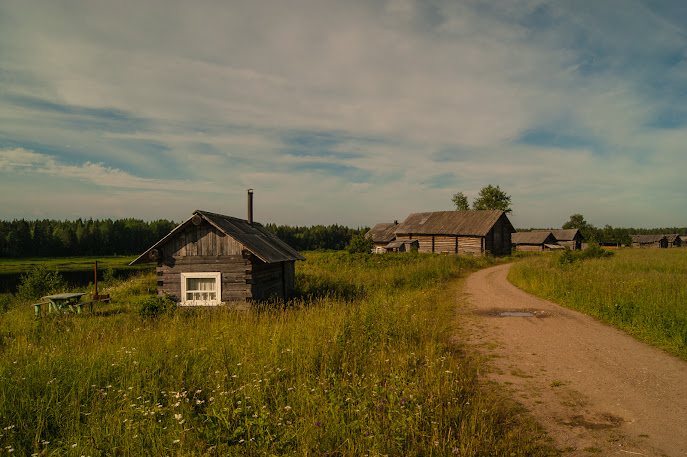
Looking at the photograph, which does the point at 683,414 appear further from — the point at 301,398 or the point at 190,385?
the point at 190,385

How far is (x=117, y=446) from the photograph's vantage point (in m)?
4.21

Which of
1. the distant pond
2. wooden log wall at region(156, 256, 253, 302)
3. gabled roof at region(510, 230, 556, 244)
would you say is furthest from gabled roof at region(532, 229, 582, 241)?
the distant pond

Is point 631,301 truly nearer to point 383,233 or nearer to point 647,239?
point 383,233

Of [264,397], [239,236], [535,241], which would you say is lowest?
[264,397]

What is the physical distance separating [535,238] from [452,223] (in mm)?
30159

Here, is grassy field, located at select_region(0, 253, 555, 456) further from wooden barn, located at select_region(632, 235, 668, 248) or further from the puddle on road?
wooden barn, located at select_region(632, 235, 668, 248)

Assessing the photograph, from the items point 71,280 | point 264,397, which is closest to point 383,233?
point 71,280

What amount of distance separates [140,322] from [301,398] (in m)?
8.71

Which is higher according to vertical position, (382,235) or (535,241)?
(382,235)

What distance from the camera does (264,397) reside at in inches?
204

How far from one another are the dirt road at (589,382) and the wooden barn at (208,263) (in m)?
7.94

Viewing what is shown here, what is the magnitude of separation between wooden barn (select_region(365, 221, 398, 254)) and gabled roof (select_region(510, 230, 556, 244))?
81.5 feet

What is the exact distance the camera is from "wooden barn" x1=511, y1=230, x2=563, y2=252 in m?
61.8

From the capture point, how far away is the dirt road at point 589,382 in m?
4.59
